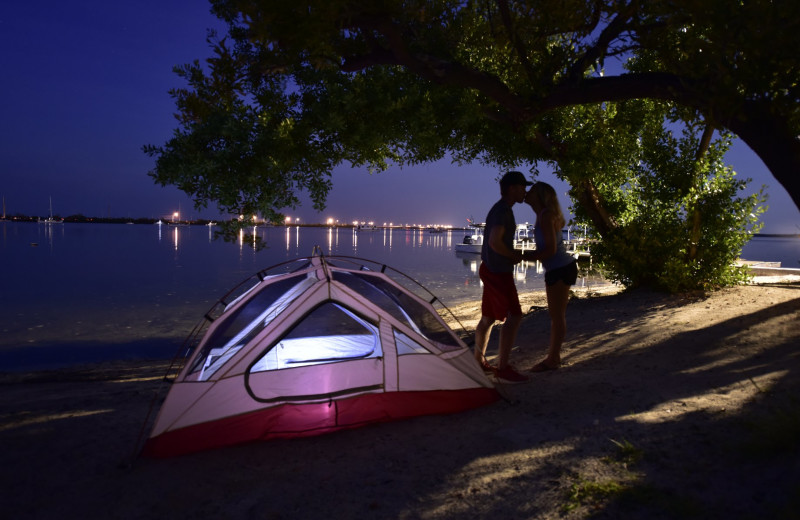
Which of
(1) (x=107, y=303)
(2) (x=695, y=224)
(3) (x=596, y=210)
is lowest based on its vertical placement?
(1) (x=107, y=303)

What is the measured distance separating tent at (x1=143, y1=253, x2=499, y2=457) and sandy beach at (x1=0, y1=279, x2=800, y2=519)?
0.20m

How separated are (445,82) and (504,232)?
275cm

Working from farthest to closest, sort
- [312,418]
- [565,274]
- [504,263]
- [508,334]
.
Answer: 1. [565,274]
2. [508,334]
3. [504,263]
4. [312,418]

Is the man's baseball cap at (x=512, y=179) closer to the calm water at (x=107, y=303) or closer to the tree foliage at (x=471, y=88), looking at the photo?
the tree foliage at (x=471, y=88)

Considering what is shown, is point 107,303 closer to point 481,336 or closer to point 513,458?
point 481,336

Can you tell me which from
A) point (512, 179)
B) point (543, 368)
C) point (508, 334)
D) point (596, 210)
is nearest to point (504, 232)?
point (512, 179)

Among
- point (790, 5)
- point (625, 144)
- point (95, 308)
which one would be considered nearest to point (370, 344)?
point (790, 5)

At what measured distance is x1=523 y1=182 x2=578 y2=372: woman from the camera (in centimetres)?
596

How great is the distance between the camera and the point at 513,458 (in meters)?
4.11

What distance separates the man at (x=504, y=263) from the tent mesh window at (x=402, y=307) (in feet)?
2.31

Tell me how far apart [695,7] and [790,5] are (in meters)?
0.72

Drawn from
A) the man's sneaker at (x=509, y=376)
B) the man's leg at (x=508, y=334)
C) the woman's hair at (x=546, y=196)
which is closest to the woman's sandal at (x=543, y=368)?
the man's sneaker at (x=509, y=376)

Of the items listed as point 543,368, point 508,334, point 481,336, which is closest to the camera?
point 508,334

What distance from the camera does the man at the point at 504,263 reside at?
580 cm
